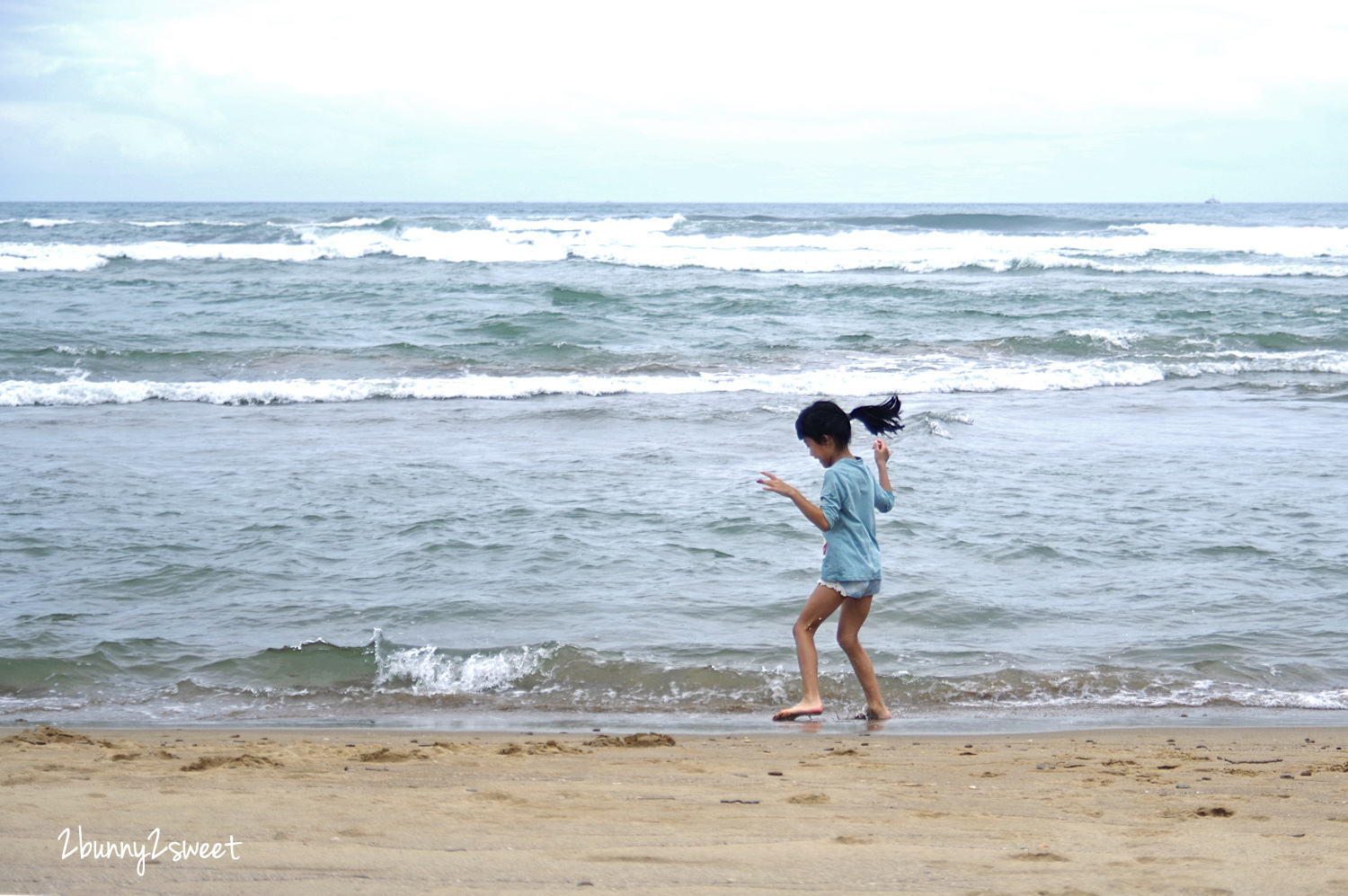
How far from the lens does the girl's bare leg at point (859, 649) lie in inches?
181

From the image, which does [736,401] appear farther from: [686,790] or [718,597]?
[686,790]

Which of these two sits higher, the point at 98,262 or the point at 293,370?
the point at 98,262

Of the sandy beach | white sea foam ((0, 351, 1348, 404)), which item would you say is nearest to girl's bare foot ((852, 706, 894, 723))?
the sandy beach

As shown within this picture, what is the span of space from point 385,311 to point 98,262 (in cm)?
1476

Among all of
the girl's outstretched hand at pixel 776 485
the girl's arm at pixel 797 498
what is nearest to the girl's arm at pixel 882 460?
the girl's arm at pixel 797 498

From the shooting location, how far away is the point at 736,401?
41.9 ft

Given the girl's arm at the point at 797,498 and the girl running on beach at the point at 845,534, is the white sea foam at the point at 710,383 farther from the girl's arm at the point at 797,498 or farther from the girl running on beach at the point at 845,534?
the girl's arm at the point at 797,498

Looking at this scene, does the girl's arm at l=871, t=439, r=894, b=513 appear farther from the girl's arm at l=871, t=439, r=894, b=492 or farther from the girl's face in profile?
the girl's face in profile

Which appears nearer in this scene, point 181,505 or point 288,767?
point 288,767

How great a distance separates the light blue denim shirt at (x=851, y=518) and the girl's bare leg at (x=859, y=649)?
14 centimetres

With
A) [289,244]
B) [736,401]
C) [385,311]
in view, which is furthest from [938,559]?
[289,244]

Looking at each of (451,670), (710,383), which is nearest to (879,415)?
(451,670)

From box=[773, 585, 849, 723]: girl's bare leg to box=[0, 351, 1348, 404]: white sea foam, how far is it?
9.19 metres

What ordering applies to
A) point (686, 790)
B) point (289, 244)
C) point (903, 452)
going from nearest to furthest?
point (686, 790) → point (903, 452) → point (289, 244)
